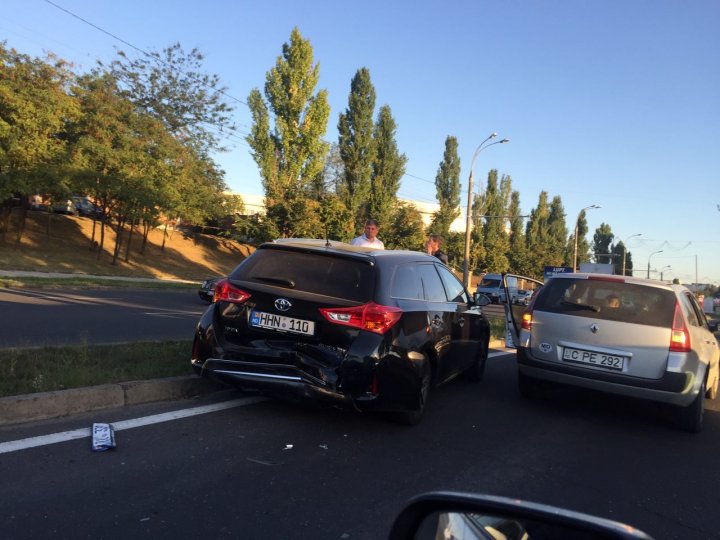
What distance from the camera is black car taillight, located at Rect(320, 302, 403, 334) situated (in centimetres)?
436

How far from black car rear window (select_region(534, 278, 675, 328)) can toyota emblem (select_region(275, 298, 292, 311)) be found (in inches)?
121

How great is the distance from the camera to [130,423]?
4.35m

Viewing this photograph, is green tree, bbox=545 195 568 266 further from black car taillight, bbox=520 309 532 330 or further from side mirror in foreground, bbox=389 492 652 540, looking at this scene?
side mirror in foreground, bbox=389 492 652 540

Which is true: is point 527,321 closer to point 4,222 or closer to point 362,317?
point 362,317

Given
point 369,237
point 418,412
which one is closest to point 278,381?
point 418,412

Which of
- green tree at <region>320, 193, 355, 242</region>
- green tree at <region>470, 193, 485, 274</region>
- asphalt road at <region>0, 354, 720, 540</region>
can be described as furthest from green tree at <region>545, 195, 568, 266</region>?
asphalt road at <region>0, 354, 720, 540</region>

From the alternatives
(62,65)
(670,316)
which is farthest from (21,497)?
(62,65)

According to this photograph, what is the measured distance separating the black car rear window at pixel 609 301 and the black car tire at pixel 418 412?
185 centimetres

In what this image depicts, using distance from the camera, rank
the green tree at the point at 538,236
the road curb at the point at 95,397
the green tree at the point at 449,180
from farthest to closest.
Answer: the green tree at the point at 538,236, the green tree at the point at 449,180, the road curb at the point at 95,397

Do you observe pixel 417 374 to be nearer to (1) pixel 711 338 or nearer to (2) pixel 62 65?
(1) pixel 711 338

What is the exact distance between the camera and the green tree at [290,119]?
36.0 m

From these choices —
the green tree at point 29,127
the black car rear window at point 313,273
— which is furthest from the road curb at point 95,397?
the green tree at point 29,127

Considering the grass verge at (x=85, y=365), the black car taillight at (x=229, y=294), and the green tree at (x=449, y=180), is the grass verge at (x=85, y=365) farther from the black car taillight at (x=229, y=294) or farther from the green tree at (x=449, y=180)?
the green tree at (x=449, y=180)

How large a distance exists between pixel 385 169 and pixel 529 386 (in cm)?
3613
